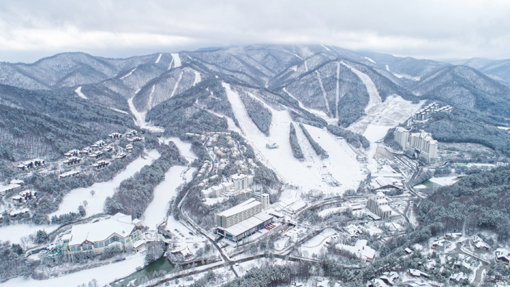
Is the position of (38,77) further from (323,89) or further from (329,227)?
(329,227)

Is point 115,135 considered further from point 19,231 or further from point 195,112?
point 19,231

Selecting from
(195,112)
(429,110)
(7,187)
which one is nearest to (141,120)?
(195,112)

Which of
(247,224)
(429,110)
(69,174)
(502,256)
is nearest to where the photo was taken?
(502,256)

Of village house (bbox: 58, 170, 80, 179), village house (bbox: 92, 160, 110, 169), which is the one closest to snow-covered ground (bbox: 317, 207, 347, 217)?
village house (bbox: 92, 160, 110, 169)

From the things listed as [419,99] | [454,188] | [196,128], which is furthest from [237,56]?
[454,188]

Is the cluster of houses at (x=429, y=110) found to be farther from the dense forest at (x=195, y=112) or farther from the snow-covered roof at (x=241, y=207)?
the snow-covered roof at (x=241, y=207)

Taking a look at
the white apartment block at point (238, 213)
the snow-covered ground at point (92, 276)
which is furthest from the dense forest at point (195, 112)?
the snow-covered ground at point (92, 276)
